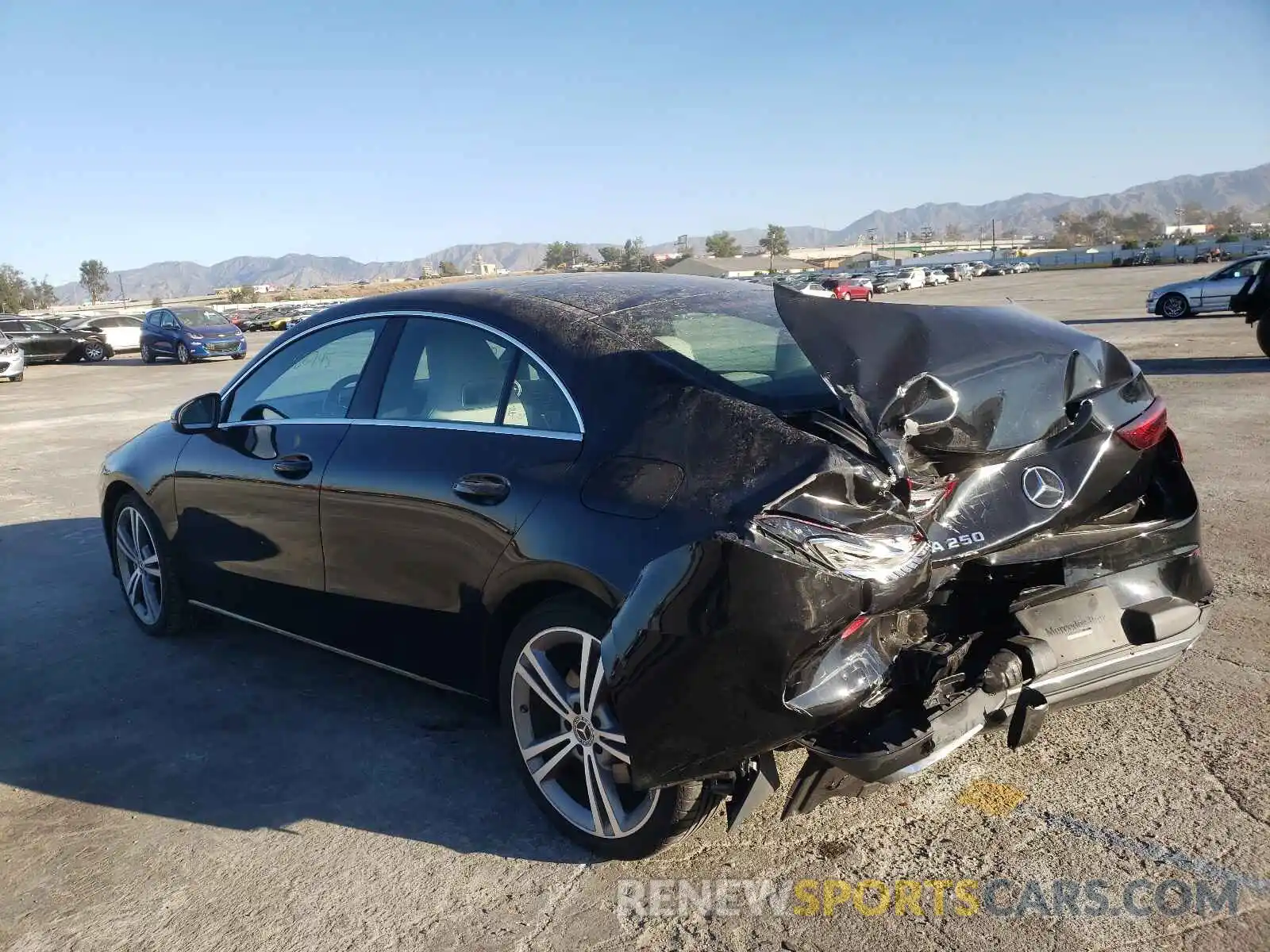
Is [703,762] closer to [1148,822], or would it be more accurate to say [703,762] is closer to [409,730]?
[1148,822]

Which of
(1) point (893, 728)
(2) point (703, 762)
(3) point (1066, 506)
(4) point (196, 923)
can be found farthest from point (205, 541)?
(3) point (1066, 506)

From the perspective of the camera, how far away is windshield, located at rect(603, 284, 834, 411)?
10.1ft

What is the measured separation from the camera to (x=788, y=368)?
3.27 metres

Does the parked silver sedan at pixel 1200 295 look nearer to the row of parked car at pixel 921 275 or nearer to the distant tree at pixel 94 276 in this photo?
the row of parked car at pixel 921 275

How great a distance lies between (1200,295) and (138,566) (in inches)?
938

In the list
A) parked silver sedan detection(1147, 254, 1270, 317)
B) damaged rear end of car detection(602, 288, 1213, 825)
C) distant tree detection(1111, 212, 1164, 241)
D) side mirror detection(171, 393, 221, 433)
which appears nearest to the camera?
damaged rear end of car detection(602, 288, 1213, 825)

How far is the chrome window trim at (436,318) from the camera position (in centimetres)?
324

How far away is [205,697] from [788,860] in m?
2.77

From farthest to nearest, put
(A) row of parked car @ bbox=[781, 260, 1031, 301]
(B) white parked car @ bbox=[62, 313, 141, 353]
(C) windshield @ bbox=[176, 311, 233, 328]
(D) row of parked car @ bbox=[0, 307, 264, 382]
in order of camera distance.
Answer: (A) row of parked car @ bbox=[781, 260, 1031, 301], (B) white parked car @ bbox=[62, 313, 141, 353], (C) windshield @ bbox=[176, 311, 233, 328], (D) row of parked car @ bbox=[0, 307, 264, 382]

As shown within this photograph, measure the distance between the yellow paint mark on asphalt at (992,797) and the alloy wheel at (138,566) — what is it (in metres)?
3.85

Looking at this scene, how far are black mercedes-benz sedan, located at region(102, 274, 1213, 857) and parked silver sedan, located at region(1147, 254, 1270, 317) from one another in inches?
894

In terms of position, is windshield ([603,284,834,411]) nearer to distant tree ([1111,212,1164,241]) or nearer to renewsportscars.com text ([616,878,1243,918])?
renewsportscars.com text ([616,878,1243,918])

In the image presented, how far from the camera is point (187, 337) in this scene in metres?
29.1

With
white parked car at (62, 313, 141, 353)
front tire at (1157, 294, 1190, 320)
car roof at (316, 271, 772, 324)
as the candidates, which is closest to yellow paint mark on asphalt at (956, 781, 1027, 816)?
car roof at (316, 271, 772, 324)
